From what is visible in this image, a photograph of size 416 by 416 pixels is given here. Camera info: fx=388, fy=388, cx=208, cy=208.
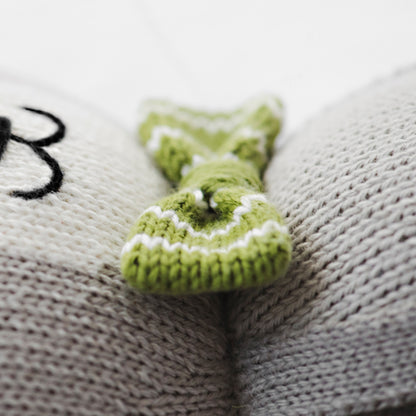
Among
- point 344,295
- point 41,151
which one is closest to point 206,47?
point 41,151

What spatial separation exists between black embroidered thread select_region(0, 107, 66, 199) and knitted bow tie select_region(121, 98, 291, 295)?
11cm

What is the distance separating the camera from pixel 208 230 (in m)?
0.44

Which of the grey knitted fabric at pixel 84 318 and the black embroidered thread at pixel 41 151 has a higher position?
the black embroidered thread at pixel 41 151

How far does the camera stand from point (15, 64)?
36.9 inches

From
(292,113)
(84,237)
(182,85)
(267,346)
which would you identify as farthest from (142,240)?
(182,85)

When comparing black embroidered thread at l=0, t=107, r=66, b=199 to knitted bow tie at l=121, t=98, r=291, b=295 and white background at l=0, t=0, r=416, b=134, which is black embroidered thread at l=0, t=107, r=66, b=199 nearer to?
knitted bow tie at l=121, t=98, r=291, b=295

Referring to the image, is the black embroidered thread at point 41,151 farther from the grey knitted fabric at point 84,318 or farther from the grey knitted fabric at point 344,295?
the grey knitted fabric at point 344,295

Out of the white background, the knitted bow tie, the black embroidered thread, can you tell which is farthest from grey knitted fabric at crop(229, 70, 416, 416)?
the white background

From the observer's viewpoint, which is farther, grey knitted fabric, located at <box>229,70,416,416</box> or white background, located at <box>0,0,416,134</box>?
white background, located at <box>0,0,416,134</box>

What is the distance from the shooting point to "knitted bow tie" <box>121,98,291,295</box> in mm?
364

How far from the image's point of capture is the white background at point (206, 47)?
86 cm

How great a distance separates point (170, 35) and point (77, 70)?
27cm

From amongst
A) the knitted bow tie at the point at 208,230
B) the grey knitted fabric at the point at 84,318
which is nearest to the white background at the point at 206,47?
the knitted bow tie at the point at 208,230

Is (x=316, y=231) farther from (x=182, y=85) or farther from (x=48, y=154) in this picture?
(x=182, y=85)
